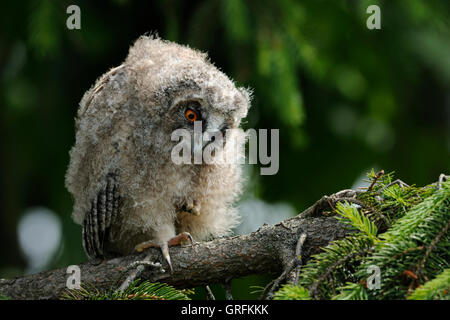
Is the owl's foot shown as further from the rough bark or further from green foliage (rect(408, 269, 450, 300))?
green foliage (rect(408, 269, 450, 300))

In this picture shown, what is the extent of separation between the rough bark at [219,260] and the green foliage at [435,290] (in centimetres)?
72

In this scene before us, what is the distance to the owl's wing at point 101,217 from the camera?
3.34 meters

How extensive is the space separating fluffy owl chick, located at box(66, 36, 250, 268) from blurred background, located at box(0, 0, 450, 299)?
0.69 metres

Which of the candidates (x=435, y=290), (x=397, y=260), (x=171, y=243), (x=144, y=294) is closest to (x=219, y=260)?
(x=171, y=243)

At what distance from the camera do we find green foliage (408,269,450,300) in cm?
184

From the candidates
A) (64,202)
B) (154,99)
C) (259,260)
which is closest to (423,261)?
(259,260)

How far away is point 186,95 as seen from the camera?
3283 mm

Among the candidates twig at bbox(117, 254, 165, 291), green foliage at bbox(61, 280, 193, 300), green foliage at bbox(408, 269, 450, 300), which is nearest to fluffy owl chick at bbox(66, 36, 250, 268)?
twig at bbox(117, 254, 165, 291)

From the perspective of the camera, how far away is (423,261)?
79.7 inches

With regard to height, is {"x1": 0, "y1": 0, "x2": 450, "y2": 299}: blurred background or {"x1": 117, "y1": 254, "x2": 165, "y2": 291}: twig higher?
{"x1": 0, "y1": 0, "x2": 450, "y2": 299}: blurred background

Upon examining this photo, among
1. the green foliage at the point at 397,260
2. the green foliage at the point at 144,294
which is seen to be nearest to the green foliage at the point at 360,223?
the green foliage at the point at 397,260

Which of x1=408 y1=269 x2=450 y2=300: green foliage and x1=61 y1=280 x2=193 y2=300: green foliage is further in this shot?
x1=61 y1=280 x2=193 y2=300: green foliage
